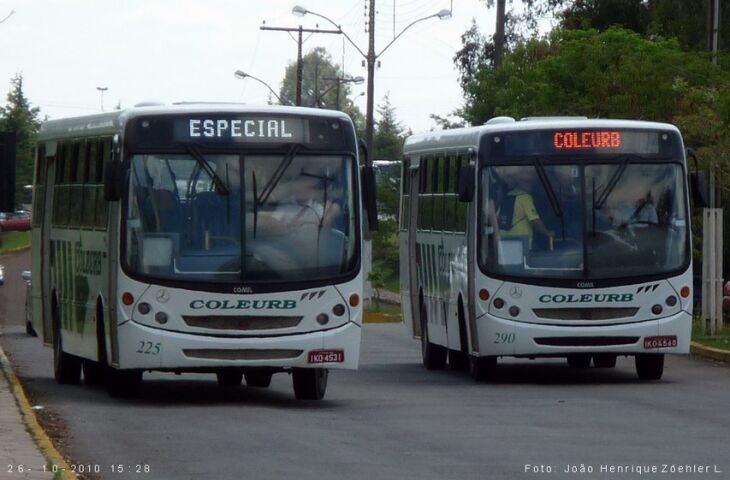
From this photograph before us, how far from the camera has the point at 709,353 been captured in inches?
1004

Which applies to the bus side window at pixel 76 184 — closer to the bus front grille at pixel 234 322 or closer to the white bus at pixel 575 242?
the bus front grille at pixel 234 322

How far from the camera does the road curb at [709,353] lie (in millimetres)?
24734

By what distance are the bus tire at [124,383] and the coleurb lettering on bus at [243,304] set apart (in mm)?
1249

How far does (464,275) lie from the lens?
21734mm

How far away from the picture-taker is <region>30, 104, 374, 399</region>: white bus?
57.9 feet

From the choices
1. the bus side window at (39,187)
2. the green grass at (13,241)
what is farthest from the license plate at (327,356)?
the green grass at (13,241)

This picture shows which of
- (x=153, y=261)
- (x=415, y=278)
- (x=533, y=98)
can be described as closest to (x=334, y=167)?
(x=153, y=261)

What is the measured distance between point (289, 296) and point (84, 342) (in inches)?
104

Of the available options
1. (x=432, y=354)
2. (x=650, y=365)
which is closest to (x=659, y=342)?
(x=650, y=365)

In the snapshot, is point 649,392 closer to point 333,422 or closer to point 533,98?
point 333,422

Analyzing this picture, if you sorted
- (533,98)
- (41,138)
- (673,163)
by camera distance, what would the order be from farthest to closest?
(533,98)
(41,138)
(673,163)

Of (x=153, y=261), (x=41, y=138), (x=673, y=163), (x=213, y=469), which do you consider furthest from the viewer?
(x=41, y=138)

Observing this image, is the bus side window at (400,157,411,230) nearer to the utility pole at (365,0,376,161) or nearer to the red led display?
the red led display

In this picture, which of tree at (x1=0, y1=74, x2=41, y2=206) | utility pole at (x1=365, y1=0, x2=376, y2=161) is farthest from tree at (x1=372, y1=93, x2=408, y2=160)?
utility pole at (x1=365, y1=0, x2=376, y2=161)
